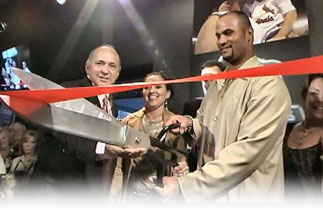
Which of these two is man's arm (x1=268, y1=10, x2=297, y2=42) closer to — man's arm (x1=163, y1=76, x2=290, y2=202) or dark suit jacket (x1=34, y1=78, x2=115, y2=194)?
man's arm (x1=163, y1=76, x2=290, y2=202)

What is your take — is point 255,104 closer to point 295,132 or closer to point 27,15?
point 295,132

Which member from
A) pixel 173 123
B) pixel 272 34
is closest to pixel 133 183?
pixel 173 123

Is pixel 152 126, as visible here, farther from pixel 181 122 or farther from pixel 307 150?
pixel 307 150

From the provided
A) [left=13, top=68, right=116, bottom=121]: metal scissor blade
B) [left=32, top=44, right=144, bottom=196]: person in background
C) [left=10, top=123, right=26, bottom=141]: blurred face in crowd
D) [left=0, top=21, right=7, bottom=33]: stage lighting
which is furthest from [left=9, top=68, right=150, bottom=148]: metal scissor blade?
[left=0, top=21, right=7, bottom=33]: stage lighting

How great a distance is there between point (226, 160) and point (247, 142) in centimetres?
4

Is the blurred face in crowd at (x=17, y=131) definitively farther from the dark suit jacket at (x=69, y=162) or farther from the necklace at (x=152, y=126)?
the necklace at (x=152, y=126)

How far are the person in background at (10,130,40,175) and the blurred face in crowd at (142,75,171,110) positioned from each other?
0.25 meters

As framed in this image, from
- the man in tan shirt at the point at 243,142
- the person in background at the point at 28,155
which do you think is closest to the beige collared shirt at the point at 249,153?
the man in tan shirt at the point at 243,142

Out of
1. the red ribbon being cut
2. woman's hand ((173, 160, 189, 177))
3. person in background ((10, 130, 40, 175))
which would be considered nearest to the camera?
the red ribbon being cut

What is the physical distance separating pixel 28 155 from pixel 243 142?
18.0 inches

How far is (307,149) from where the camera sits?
0.58m

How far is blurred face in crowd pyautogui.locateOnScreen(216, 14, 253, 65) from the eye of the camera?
604mm

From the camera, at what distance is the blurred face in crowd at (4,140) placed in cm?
79

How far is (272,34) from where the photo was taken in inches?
24.0
